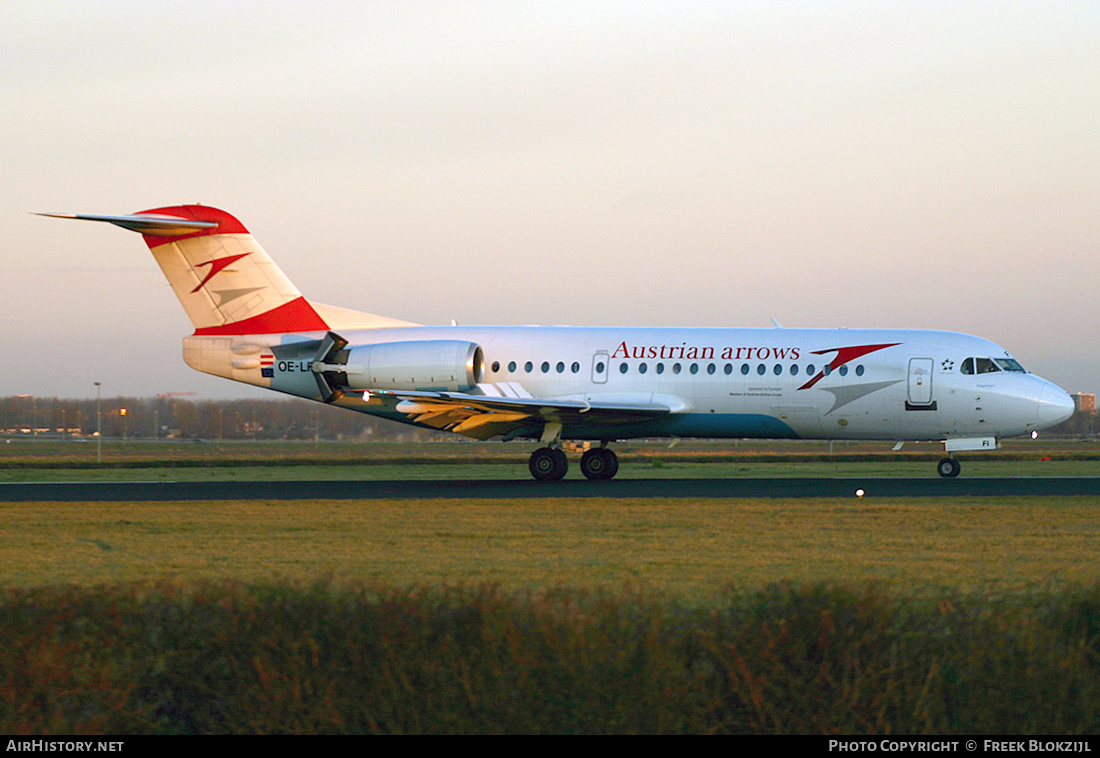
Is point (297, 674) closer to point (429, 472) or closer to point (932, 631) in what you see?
point (932, 631)

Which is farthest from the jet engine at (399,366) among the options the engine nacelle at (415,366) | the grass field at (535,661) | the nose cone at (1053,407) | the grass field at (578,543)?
the grass field at (535,661)

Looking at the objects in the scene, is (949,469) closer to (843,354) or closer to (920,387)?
(920,387)

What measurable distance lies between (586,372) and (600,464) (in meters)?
2.40

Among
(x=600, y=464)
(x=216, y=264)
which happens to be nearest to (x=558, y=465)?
(x=600, y=464)

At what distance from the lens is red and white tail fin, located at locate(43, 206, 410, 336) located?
28.8m

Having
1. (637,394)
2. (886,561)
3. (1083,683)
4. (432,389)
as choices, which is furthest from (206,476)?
(1083,683)

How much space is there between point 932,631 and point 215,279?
25.1 metres

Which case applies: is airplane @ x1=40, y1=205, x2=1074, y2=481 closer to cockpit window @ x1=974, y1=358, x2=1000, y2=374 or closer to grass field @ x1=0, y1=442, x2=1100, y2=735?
cockpit window @ x1=974, y1=358, x2=1000, y2=374

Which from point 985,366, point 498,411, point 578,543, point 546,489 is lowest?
point 546,489

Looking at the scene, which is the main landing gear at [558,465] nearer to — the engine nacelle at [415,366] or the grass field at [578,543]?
the engine nacelle at [415,366]

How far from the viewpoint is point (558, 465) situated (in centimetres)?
2769

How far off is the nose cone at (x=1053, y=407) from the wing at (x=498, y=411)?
28.7ft

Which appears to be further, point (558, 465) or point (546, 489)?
point (558, 465)

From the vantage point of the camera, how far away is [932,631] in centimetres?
665
